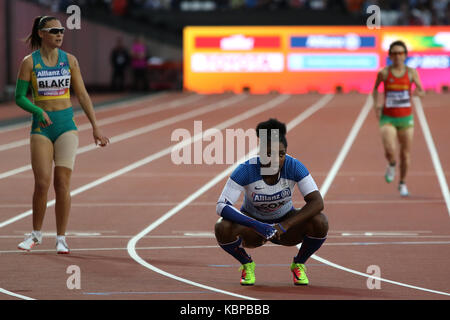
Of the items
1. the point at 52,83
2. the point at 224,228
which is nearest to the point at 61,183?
the point at 52,83

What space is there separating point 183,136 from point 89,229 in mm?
11605

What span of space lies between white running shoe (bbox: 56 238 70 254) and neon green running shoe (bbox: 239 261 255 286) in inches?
85.9

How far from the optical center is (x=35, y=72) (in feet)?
30.9

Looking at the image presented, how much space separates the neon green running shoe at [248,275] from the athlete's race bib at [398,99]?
270 inches

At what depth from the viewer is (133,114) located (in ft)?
90.7

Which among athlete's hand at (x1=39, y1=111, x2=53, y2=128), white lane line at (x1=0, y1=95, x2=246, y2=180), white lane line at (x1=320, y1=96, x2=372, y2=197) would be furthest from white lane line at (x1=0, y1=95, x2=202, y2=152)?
athlete's hand at (x1=39, y1=111, x2=53, y2=128)

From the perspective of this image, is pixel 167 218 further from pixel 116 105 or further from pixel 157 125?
pixel 116 105

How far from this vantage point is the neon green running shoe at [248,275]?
764cm

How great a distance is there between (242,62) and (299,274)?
88.0 feet

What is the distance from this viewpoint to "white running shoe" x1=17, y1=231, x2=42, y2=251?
30.8 ft

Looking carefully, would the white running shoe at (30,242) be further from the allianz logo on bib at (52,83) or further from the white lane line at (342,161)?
the white lane line at (342,161)

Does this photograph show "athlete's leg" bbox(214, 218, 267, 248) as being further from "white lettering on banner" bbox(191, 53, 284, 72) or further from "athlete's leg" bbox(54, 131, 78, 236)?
"white lettering on banner" bbox(191, 53, 284, 72)

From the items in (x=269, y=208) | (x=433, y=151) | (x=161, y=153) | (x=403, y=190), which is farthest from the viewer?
(x=161, y=153)
